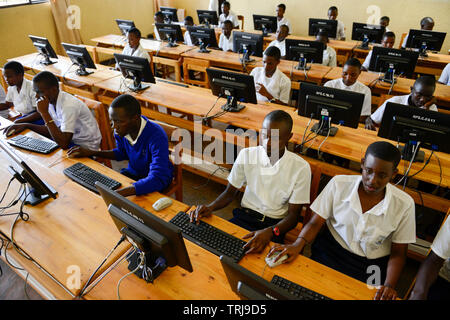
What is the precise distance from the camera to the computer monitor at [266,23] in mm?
5520

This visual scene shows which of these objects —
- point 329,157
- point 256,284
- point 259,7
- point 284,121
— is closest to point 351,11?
point 259,7

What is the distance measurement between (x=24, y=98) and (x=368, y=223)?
315 centimetres

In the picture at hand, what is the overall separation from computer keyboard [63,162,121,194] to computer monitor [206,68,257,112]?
4.30ft

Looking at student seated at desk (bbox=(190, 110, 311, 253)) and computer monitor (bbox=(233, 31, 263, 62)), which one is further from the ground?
computer monitor (bbox=(233, 31, 263, 62))

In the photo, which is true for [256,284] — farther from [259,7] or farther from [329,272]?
[259,7]

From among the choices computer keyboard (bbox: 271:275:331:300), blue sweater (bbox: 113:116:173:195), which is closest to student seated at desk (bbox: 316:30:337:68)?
blue sweater (bbox: 113:116:173:195)

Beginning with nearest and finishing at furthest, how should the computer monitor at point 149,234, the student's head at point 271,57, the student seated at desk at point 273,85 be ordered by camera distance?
the computer monitor at point 149,234 < the student's head at point 271,57 < the student seated at desk at point 273,85

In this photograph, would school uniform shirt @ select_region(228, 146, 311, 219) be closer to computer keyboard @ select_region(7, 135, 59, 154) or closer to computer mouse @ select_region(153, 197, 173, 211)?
computer mouse @ select_region(153, 197, 173, 211)

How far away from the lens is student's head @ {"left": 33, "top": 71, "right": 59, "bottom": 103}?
216 cm

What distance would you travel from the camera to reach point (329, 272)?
4.07 ft

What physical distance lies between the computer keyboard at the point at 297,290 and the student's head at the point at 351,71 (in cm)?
238

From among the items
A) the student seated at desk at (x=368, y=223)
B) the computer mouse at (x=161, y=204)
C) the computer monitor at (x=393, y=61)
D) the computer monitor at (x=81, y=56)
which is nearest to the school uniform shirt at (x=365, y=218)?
the student seated at desk at (x=368, y=223)

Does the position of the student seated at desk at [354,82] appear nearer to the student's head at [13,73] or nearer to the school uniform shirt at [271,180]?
the school uniform shirt at [271,180]
